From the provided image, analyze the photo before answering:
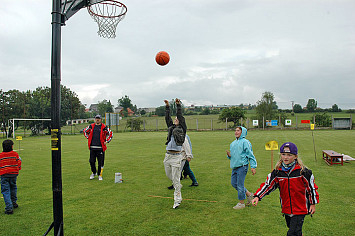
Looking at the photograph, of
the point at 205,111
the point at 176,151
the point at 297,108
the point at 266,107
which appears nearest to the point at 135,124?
the point at 205,111

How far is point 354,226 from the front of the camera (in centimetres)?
511

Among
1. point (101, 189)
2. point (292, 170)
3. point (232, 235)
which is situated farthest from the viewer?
point (101, 189)

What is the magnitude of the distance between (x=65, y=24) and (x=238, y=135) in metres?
4.42

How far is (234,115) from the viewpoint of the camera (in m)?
49.6

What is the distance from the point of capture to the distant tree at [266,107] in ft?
166

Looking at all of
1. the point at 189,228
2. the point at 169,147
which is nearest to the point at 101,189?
the point at 169,147

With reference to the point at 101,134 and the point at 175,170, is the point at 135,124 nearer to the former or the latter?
the point at 101,134

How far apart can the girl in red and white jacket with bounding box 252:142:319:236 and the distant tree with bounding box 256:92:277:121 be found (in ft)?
157

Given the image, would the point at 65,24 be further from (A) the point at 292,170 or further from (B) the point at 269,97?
(B) the point at 269,97

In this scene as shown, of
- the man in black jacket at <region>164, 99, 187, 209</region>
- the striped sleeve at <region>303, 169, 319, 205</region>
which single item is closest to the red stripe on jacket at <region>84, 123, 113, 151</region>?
the man in black jacket at <region>164, 99, 187, 209</region>

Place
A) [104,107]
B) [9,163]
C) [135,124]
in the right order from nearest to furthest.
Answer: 1. [9,163]
2. [135,124]
3. [104,107]

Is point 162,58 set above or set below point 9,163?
above

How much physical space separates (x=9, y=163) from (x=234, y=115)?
45890 mm

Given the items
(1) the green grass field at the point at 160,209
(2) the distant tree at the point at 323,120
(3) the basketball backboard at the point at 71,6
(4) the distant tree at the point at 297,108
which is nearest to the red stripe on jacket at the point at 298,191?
(1) the green grass field at the point at 160,209
